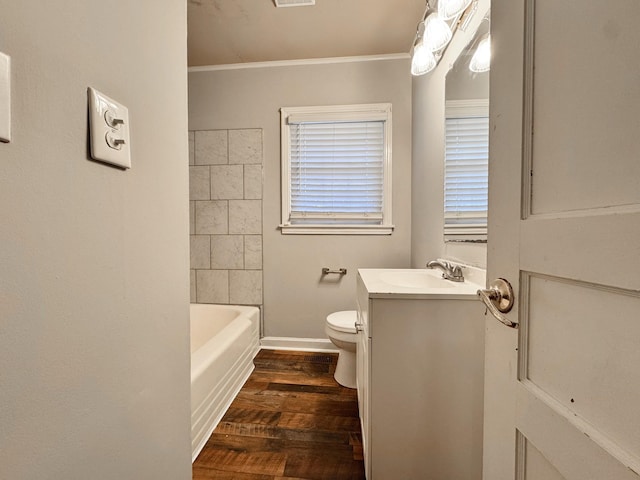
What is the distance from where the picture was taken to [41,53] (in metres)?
0.39

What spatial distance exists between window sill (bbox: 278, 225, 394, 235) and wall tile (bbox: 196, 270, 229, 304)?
682 mm

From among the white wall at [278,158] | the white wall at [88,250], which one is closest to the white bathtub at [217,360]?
the white wall at [278,158]

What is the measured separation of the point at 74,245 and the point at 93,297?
92 mm

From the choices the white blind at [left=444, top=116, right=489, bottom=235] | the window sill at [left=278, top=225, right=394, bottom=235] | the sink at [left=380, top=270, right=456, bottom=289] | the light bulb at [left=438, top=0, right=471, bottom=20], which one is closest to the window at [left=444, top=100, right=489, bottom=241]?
the white blind at [left=444, top=116, right=489, bottom=235]

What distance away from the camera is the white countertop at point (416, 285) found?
3.44ft

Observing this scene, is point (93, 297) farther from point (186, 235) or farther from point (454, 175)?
point (454, 175)

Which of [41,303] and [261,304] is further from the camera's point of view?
[261,304]

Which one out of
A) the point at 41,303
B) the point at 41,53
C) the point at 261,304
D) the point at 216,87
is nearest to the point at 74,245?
the point at 41,303

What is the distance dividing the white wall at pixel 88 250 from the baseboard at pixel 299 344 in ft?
6.00

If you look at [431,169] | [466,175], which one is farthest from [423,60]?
[466,175]

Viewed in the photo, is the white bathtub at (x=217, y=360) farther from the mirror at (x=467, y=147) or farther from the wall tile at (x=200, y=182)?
the mirror at (x=467, y=147)

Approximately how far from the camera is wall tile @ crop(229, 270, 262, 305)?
2.56 metres

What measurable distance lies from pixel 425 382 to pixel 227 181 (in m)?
2.15

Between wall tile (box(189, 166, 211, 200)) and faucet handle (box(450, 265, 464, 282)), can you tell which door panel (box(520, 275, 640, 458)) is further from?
wall tile (box(189, 166, 211, 200))
